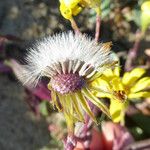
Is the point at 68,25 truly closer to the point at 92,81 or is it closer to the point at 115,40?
the point at 115,40

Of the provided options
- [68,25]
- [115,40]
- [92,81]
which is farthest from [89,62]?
[115,40]

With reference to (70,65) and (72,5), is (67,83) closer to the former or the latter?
(70,65)

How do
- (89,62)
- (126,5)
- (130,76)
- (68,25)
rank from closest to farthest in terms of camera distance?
(89,62), (130,76), (68,25), (126,5)

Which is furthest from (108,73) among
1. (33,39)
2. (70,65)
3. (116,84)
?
(33,39)

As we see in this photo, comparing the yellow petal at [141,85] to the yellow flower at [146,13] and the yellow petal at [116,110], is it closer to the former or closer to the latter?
the yellow petal at [116,110]

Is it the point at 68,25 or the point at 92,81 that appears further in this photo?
the point at 68,25

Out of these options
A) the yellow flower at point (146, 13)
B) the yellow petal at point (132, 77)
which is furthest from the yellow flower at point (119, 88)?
the yellow flower at point (146, 13)
